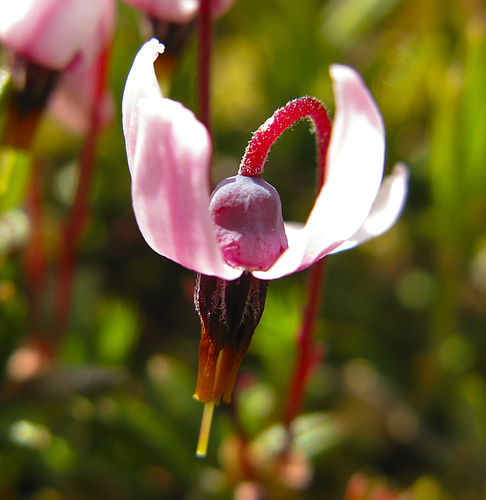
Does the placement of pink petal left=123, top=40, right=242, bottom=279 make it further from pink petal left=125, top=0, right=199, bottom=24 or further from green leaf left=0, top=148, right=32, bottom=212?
green leaf left=0, top=148, right=32, bottom=212

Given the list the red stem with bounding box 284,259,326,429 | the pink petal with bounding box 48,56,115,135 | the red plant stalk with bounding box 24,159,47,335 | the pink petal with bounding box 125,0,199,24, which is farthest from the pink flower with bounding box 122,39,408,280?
the red plant stalk with bounding box 24,159,47,335

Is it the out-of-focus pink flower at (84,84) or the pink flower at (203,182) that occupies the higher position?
the out-of-focus pink flower at (84,84)

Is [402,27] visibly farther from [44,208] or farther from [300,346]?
[300,346]

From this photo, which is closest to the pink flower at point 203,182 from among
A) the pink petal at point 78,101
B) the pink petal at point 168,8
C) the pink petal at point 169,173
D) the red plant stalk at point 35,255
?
the pink petal at point 169,173

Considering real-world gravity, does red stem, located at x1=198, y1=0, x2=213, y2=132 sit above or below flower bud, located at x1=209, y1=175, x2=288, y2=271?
above

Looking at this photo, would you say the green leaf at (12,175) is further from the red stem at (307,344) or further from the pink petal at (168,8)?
the red stem at (307,344)

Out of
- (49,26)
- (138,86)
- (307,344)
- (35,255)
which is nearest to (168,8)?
(49,26)
